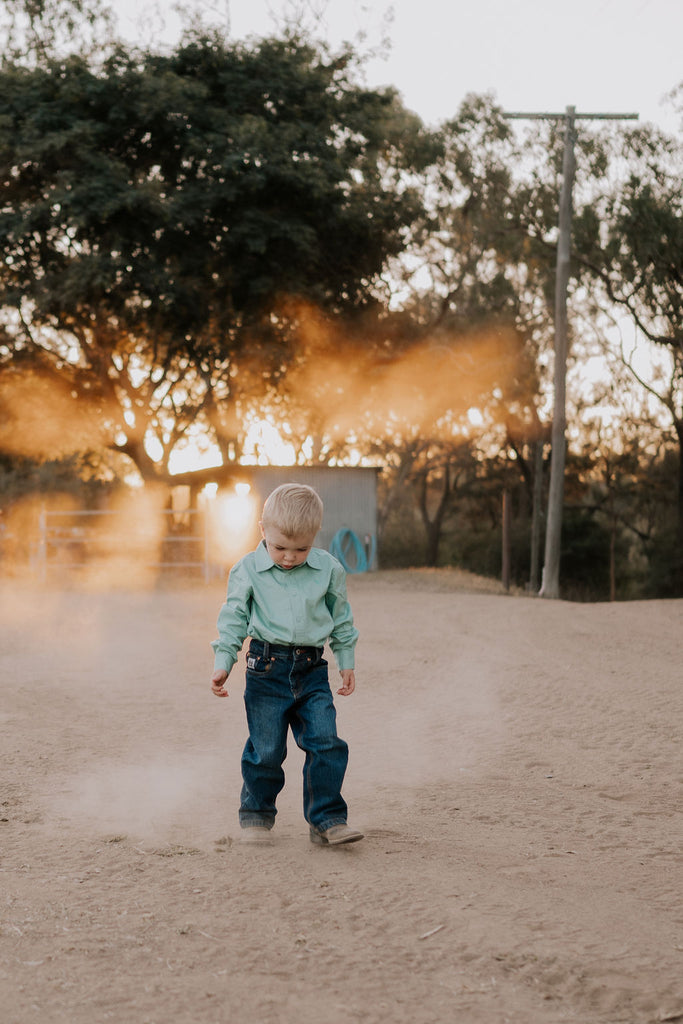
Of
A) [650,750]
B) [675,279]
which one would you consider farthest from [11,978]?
[675,279]

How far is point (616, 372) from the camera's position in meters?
36.2

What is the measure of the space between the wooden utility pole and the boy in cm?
1743

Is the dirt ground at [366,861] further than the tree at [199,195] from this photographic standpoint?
No

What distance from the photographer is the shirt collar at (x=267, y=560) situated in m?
4.25

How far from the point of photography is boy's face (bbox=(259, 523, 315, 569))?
4.13m

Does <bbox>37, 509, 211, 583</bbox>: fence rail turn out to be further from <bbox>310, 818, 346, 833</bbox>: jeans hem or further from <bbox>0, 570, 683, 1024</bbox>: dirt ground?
<bbox>310, 818, 346, 833</bbox>: jeans hem

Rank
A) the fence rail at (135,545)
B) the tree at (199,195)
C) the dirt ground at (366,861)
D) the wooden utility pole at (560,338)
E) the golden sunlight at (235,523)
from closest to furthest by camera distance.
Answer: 1. the dirt ground at (366,861)
2. the tree at (199,195)
3. the wooden utility pole at (560,338)
4. the fence rail at (135,545)
5. the golden sunlight at (235,523)

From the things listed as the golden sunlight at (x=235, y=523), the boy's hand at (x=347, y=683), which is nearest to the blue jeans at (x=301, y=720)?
the boy's hand at (x=347, y=683)

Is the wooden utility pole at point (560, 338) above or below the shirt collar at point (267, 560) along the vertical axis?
above

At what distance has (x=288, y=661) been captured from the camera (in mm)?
4199

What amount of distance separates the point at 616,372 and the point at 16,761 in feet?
107

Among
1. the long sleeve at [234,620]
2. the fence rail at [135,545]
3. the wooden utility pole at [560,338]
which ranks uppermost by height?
the wooden utility pole at [560,338]

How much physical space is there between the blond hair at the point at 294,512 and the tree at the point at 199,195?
635 inches

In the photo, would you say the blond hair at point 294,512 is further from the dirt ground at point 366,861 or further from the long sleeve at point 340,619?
the dirt ground at point 366,861
